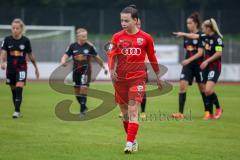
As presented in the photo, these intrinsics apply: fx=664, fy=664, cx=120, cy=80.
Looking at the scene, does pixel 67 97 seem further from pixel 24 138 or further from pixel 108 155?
pixel 108 155

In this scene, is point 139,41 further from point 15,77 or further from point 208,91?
point 15,77

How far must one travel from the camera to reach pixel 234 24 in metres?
48.9

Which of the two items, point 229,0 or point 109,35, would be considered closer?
point 109,35

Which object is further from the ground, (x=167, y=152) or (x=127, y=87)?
(x=127, y=87)

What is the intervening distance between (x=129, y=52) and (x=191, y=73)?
6.17 m

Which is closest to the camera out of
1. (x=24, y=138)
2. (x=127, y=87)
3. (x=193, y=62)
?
(x=127, y=87)

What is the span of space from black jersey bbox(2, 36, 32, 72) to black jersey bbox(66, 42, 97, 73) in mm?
1338

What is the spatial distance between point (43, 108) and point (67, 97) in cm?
458

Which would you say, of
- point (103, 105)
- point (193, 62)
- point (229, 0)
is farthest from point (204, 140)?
point (229, 0)

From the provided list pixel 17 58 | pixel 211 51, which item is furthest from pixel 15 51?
pixel 211 51

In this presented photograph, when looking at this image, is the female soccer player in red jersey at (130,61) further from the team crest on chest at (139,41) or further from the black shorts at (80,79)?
the black shorts at (80,79)

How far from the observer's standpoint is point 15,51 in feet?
51.5

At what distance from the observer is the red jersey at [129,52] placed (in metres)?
10.4

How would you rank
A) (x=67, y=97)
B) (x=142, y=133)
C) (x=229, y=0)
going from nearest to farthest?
(x=142, y=133), (x=67, y=97), (x=229, y=0)
